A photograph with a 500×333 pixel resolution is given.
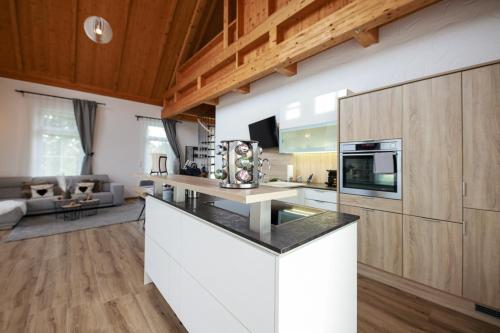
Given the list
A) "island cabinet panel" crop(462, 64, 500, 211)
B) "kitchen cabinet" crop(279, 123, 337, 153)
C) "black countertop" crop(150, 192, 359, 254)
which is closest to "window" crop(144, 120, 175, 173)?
"kitchen cabinet" crop(279, 123, 337, 153)

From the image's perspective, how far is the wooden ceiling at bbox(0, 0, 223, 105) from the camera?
441cm

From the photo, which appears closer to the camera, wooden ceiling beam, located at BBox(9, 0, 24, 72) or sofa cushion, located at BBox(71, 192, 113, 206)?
wooden ceiling beam, located at BBox(9, 0, 24, 72)

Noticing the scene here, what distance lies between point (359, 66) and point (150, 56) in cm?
533

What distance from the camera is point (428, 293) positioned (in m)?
1.83

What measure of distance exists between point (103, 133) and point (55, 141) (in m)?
1.09

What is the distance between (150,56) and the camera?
5688 mm

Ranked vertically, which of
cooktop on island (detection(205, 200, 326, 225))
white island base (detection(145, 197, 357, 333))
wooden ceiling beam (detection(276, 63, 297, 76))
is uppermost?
wooden ceiling beam (detection(276, 63, 297, 76))

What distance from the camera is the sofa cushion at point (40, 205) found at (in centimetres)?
427

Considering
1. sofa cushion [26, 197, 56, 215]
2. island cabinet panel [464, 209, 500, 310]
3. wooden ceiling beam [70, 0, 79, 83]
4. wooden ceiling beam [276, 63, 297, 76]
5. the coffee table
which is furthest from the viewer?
wooden ceiling beam [70, 0, 79, 83]

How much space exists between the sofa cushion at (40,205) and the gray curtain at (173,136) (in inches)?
136

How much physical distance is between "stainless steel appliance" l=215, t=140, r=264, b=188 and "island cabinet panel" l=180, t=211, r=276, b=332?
264 millimetres

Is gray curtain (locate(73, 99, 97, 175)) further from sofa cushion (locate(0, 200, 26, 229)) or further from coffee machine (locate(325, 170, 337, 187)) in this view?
coffee machine (locate(325, 170, 337, 187))

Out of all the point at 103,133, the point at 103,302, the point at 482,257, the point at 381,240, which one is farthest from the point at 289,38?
the point at 103,133

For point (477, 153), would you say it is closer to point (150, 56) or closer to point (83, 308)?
point (83, 308)
